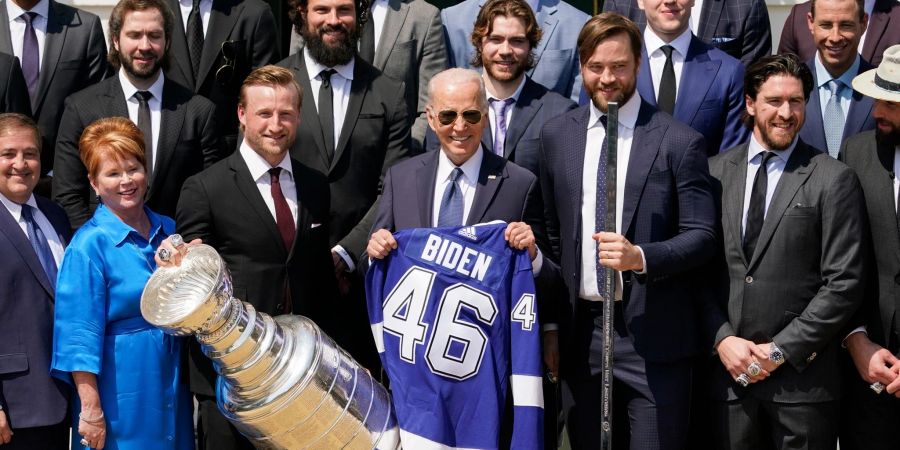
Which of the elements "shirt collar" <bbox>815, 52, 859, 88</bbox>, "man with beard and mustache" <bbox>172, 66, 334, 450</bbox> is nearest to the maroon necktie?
"man with beard and mustache" <bbox>172, 66, 334, 450</bbox>

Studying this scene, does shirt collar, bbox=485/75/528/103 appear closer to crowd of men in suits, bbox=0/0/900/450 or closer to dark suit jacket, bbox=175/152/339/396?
crowd of men in suits, bbox=0/0/900/450

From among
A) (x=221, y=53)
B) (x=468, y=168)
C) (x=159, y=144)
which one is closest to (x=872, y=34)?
(x=468, y=168)

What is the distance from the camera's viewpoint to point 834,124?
7109 millimetres

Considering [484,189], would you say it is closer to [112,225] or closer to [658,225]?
[658,225]

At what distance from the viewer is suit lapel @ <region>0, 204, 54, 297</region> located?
6.11m

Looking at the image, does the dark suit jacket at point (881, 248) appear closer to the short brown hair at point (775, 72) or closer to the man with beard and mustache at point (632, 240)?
the short brown hair at point (775, 72)

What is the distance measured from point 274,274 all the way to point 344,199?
0.71m

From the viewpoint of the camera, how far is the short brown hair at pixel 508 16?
7.06m

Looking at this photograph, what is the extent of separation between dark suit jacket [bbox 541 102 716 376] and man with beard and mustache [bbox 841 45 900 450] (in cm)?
80

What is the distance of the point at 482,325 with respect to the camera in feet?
19.7

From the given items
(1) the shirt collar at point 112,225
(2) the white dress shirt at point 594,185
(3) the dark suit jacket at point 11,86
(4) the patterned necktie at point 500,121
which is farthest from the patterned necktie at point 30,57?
(2) the white dress shirt at point 594,185

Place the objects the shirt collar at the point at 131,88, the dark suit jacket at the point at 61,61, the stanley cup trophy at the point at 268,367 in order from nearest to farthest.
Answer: the stanley cup trophy at the point at 268,367 → the shirt collar at the point at 131,88 → the dark suit jacket at the point at 61,61

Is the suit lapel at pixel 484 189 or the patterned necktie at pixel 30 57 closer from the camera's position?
the suit lapel at pixel 484 189

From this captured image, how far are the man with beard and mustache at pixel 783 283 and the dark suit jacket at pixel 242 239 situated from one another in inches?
74.5
